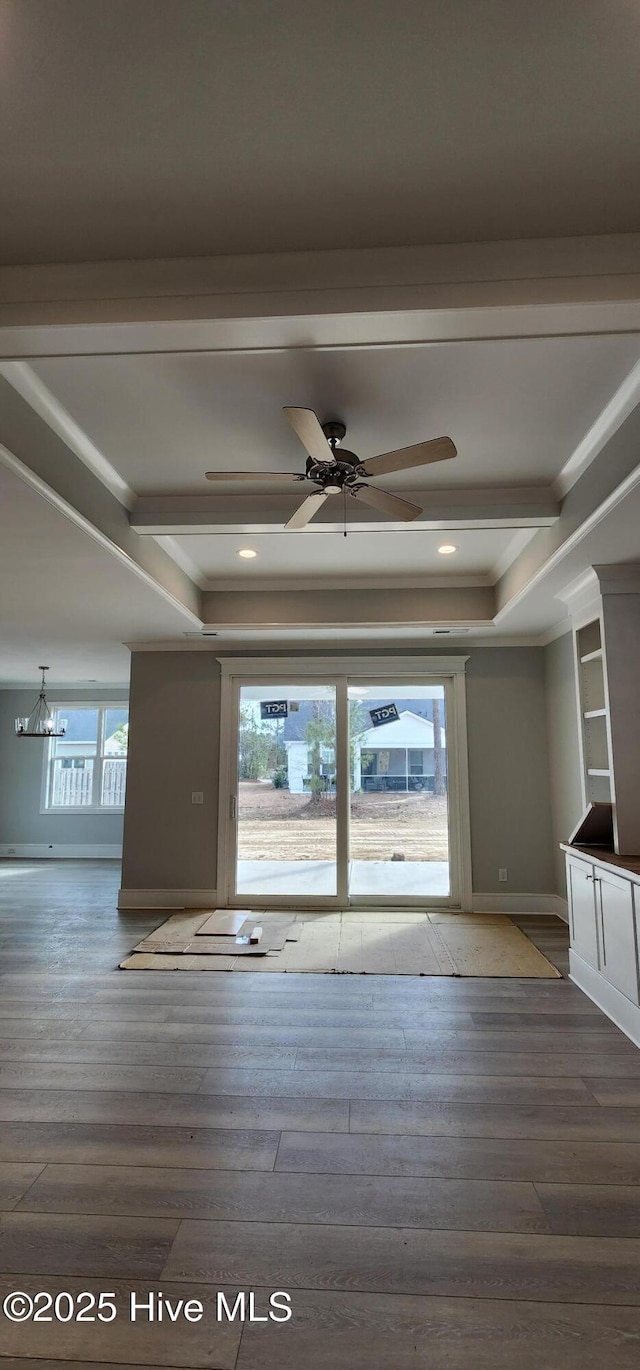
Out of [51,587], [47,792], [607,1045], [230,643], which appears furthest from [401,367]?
[47,792]

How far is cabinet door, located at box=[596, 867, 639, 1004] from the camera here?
3219 millimetres

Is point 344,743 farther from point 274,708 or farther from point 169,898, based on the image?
point 169,898

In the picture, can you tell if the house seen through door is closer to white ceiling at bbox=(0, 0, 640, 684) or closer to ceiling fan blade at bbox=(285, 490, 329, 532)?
ceiling fan blade at bbox=(285, 490, 329, 532)

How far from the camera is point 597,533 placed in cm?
323

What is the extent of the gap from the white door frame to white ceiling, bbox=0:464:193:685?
961 millimetres

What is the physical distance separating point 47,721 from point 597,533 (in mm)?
7665

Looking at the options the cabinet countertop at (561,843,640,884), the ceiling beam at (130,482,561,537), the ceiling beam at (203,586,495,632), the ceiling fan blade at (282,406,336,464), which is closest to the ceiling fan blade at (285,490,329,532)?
the ceiling fan blade at (282,406,336,464)

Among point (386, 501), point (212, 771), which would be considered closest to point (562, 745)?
point (212, 771)

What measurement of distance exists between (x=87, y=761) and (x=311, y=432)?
27.9 feet

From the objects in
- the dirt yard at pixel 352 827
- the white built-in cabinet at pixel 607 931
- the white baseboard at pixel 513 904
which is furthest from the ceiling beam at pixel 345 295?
the white baseboard at pixel 513 904

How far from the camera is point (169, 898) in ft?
19.7

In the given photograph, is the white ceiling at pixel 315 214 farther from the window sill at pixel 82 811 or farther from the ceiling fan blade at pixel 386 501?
the window sill at pixel 82 811

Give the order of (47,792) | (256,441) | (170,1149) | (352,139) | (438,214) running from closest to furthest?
(352,139)
(438,214)
(170,1149)
(256,441)
(47,792)

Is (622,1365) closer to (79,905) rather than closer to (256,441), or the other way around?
(256,441)
